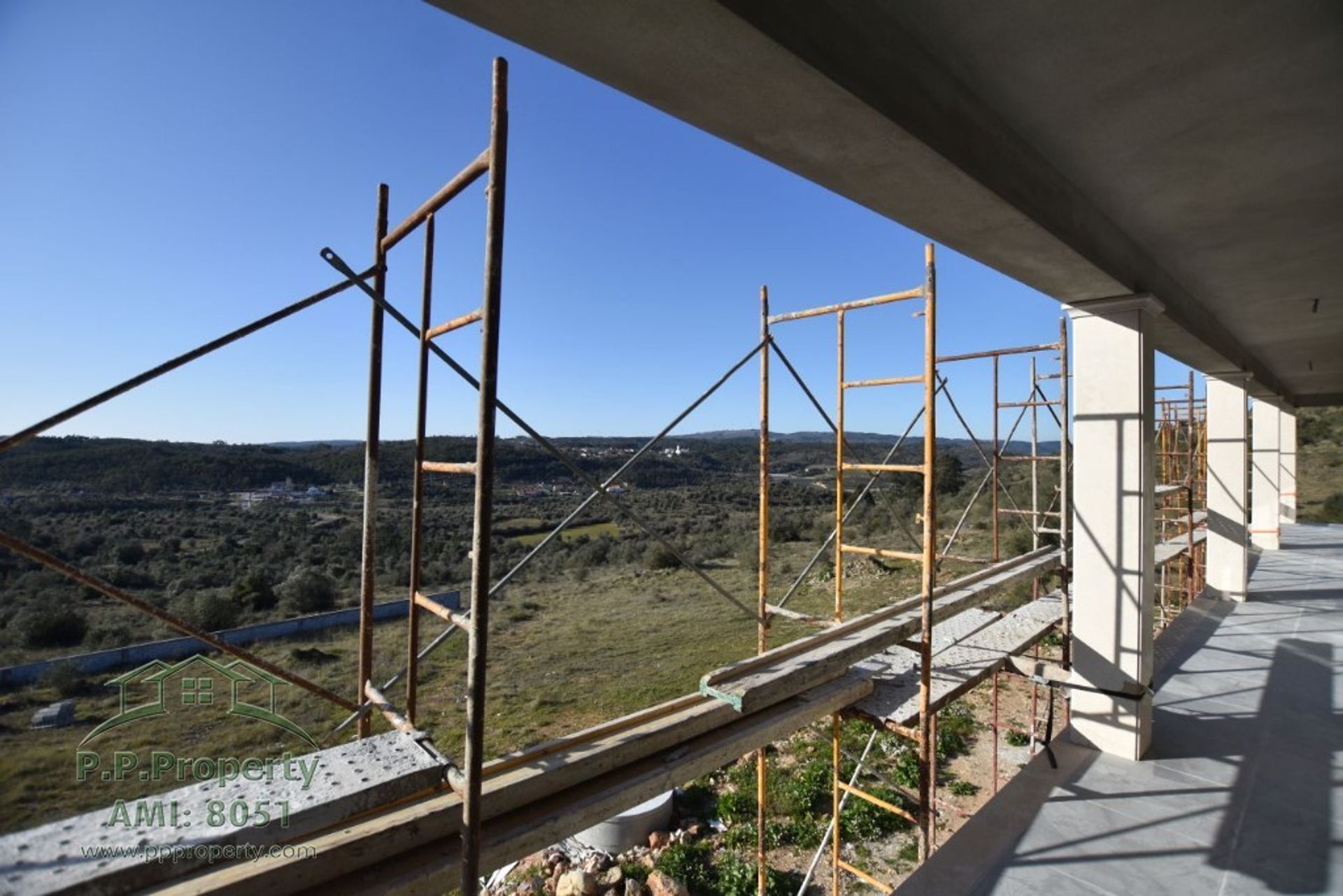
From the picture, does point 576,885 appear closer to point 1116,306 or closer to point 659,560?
point 1116,306

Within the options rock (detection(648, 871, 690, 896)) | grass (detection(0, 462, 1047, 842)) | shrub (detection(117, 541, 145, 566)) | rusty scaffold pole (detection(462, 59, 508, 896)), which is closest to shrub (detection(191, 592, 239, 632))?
grass (detection(0, 462, 1047, 842))

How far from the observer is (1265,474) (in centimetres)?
1014

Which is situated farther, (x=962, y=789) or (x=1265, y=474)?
(x=1265, y=474)

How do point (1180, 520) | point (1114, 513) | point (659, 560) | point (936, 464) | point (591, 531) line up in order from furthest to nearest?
point (591, 531) < point (659, 560) < point (1180, 520) < point (1114, 513) < point (936, 464)

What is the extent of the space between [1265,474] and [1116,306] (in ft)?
32.7

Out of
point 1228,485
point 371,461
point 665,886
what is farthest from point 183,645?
point 1228,485

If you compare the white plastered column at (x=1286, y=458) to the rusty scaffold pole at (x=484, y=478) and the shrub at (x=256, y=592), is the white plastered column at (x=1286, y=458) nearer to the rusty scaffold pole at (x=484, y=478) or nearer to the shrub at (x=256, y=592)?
the rusty scaffold pole at (x=484, y=478)

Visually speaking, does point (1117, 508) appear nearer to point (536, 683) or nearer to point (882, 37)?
point (882, 37)

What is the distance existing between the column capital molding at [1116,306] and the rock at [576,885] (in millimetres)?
6391

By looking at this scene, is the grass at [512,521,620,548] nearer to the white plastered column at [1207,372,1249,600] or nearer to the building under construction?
the white plastered column at [1207,372,1249,600]

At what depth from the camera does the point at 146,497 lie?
13.7m

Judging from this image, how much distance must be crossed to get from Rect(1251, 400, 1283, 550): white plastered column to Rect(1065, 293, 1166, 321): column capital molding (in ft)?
29.4

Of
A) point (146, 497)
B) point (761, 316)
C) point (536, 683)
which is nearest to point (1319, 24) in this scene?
point (761, 316)

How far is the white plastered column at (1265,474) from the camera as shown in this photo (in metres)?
9.91
